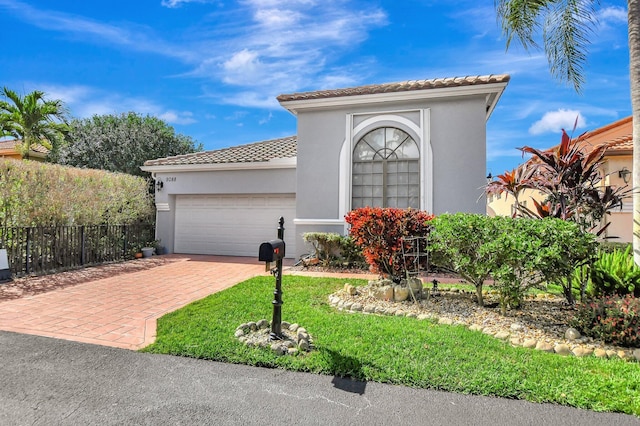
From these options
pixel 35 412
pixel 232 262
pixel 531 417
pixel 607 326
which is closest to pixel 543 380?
pixel 531 417

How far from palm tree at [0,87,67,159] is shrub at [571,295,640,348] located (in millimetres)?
25683

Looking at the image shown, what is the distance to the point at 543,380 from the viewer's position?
3691 mm

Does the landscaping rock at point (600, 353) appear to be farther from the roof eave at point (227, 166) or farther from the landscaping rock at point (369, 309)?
the roof eave at point (227, 166)

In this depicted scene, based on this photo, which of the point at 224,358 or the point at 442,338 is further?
the point at 442,338

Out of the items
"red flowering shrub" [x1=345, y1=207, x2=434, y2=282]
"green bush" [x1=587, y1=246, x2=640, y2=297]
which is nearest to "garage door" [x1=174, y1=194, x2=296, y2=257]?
"red flowering shrub" [x1=345, y1=207, x2=434, y2=282]

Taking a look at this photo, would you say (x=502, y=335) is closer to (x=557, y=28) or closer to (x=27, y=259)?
(x=557, y=28)

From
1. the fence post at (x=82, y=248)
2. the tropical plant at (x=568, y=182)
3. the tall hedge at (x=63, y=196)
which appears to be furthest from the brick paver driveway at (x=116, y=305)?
the tropical plant at (x=568, y=182)

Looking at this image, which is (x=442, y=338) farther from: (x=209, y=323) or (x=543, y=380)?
(x=209, y=323)

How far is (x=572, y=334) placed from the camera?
4.98 meters

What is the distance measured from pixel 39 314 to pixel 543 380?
7.58 meters

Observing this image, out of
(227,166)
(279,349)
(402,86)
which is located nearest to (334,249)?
(402,86)

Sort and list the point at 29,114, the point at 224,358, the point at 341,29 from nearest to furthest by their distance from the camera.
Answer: the point at 224,358 < the point at 341,29 < the point at 29,114

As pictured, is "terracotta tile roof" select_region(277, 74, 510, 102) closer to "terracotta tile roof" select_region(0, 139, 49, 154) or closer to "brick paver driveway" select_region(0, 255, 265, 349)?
"brick paver driveway" select_region(0, 255, 265, 349)

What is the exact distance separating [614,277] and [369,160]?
7.45 metres
